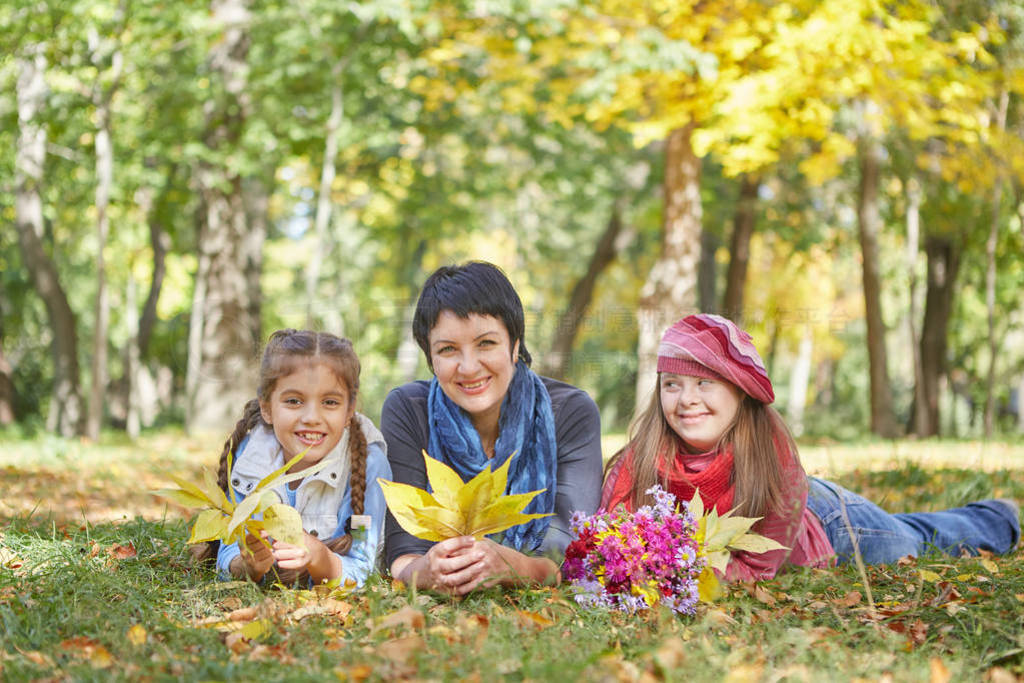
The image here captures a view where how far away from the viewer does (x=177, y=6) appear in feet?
29.9

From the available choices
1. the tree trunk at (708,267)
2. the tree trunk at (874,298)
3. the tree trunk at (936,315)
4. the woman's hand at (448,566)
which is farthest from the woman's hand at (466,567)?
the tree trunk at (708,267)

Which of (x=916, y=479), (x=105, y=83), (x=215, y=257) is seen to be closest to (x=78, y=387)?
(x=215, y=257)

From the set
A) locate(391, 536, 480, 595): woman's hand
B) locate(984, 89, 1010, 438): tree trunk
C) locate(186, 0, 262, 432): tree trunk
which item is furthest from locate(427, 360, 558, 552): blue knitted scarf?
locate(186, 0, 262, 432): tree trunk

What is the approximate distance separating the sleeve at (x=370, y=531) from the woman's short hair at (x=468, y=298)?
441 mm

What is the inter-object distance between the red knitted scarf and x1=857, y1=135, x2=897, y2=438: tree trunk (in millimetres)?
8479

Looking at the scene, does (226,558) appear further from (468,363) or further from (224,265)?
(224,265)

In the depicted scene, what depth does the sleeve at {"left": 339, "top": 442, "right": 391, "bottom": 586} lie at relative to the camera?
10.4ft

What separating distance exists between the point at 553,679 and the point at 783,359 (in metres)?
31.9

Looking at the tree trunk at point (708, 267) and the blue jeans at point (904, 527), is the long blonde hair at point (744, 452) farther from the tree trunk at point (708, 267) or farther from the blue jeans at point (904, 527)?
the tree trunk at point (708, 267)

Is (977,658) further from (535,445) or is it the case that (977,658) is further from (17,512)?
(17,512)

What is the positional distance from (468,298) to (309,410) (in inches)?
27.7

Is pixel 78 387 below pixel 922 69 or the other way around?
below

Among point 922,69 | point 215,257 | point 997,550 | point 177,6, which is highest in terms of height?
point 177,6

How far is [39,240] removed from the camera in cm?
1208
